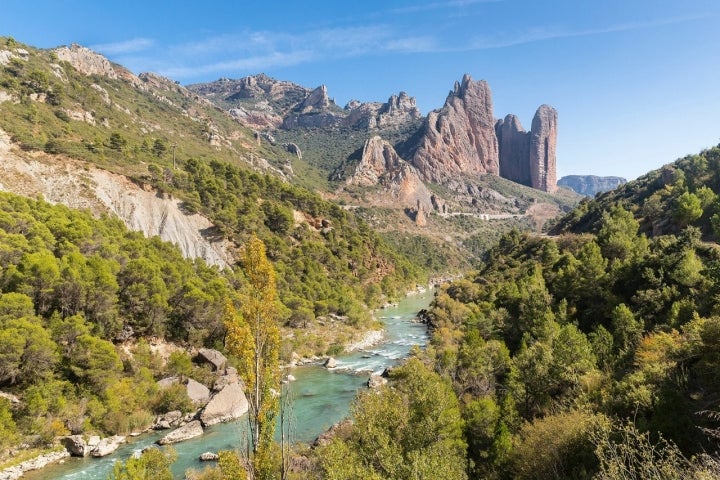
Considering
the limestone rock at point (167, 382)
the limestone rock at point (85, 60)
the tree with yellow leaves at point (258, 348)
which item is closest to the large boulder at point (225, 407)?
the limestone rock at point (167, 382)

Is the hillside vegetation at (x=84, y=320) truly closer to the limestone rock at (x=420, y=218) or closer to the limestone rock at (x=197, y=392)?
the limestone rock at (x=197, y=392)

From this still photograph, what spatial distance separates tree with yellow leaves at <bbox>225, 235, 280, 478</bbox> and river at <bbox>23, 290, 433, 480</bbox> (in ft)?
7.33

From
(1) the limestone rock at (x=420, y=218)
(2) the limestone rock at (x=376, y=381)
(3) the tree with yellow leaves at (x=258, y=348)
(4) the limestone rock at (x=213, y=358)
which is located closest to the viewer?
(3) the tree with yellow leaves at (x=258, y=348)

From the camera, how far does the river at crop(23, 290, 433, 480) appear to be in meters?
25.8

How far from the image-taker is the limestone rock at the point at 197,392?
118ft

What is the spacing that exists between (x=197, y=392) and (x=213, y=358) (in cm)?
657

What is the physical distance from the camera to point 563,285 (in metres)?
48.0

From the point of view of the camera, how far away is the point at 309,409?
120ft

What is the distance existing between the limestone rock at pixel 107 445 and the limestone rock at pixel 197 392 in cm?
654

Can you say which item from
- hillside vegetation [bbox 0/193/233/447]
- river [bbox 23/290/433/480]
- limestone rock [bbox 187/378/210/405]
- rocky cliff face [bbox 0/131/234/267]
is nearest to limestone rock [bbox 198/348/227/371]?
hillside vegetation [bbox 0/193/233/447]

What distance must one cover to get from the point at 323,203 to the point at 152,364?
69336 millimetres

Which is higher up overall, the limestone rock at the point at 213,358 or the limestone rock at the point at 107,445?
the limestone rock at the point at 213,358

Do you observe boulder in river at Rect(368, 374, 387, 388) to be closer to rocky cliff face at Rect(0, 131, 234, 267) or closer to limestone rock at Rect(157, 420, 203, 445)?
limestone rock at Rect(157, 420, 203, 445)

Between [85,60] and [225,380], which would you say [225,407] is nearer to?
[225,380]
